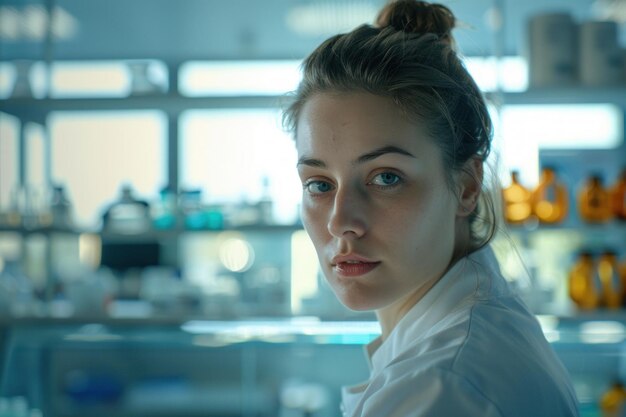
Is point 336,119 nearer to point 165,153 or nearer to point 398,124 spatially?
point 398,124

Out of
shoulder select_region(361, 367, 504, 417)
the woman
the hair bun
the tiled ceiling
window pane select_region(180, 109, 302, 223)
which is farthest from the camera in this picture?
window pane select_region(180, 109, 302, 223)

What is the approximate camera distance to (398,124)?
0.79 m

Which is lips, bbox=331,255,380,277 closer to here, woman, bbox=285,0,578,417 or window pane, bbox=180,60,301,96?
woman, bbox=285,0,578,417

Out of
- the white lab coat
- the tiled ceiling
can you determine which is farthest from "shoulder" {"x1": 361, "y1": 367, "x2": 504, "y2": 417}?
the tiled ceiling

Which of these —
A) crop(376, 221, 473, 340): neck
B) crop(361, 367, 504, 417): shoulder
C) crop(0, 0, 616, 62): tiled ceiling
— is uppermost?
crop(0, 0, 616, 62): tiled ceiling

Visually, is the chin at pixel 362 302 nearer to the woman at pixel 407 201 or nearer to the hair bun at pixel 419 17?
the woman at pixel 407 201

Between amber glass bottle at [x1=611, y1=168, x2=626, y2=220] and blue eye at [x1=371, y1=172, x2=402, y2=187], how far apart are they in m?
1.92

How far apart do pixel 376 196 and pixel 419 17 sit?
0.38 meters

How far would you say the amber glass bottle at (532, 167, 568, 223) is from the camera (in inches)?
94.9

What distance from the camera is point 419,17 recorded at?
1012 millimetres

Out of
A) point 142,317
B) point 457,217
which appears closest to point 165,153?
point 142,317

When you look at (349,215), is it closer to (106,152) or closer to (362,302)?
(362,302)

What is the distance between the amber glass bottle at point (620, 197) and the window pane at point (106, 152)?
2.36 m

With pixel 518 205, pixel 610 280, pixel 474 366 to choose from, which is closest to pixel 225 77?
pixel 518 205
